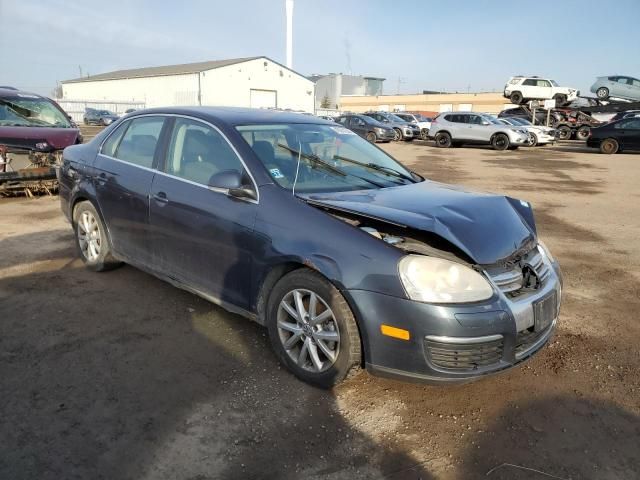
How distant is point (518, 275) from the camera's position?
3.03 meters

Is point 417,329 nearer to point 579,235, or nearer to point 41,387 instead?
point 41,387

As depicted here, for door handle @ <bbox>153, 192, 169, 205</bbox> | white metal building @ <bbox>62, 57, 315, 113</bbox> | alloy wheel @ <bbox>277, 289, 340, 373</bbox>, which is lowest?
alloy wheel @ <bbox>277, 289, 340, 373</bbox>

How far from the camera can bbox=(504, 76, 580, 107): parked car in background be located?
106 feet

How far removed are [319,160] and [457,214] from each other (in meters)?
1.19

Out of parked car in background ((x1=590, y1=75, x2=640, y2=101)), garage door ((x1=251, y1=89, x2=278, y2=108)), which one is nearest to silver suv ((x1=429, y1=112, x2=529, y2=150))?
parked car in background ((x1=590, y1=75, x2=640, y2=101))

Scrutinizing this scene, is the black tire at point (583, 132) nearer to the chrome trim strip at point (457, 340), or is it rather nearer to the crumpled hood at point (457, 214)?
the crumpled hood at point (457, 214)

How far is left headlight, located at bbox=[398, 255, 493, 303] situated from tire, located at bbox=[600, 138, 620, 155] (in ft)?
75.1

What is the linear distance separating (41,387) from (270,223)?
1.68m

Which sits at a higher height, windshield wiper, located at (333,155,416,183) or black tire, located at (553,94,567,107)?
black tire, located at (553,94,567,107)

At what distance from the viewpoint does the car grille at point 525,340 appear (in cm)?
288

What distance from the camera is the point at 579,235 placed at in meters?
7.35

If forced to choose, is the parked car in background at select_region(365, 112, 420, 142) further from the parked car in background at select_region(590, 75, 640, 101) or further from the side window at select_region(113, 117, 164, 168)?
the side window at select_region(113, 117, 164, 168)

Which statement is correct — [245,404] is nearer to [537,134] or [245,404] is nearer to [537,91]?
[537,134]

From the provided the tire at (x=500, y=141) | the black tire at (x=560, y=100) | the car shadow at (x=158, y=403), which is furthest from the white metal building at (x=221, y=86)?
the car shadow at (x=158, y=403)
